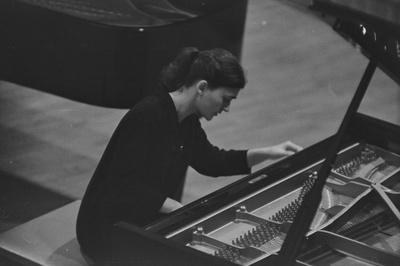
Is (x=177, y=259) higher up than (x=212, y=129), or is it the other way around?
(x=177, y=259)

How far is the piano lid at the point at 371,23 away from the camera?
230 centimetres

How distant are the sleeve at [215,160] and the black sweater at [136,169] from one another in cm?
7

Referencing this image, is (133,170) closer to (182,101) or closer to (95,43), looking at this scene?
(182,101)

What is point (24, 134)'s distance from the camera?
5.13 m

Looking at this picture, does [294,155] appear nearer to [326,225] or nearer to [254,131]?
[326,225]

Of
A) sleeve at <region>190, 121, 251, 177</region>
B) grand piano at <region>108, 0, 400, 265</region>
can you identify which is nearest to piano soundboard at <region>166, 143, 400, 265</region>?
grand piano at <region>108, 0, 400, 265</region>

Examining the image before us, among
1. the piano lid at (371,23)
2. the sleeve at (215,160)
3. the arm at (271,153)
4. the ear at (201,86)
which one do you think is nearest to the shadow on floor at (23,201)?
the sleeve at (215,160)

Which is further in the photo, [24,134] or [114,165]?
[24,134]

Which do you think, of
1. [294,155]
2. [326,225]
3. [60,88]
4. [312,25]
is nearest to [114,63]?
[60,88]

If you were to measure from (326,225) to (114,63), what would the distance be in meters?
1.43

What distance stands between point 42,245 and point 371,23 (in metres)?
Answer: 1.67

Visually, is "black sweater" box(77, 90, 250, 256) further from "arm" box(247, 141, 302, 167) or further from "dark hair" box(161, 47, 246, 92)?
"arm" box(247, 141, 302, 167)

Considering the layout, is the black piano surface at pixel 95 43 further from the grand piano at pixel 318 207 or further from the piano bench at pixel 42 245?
the grand piano at pixel 318 207

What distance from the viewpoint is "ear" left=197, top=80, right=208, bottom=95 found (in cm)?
360
